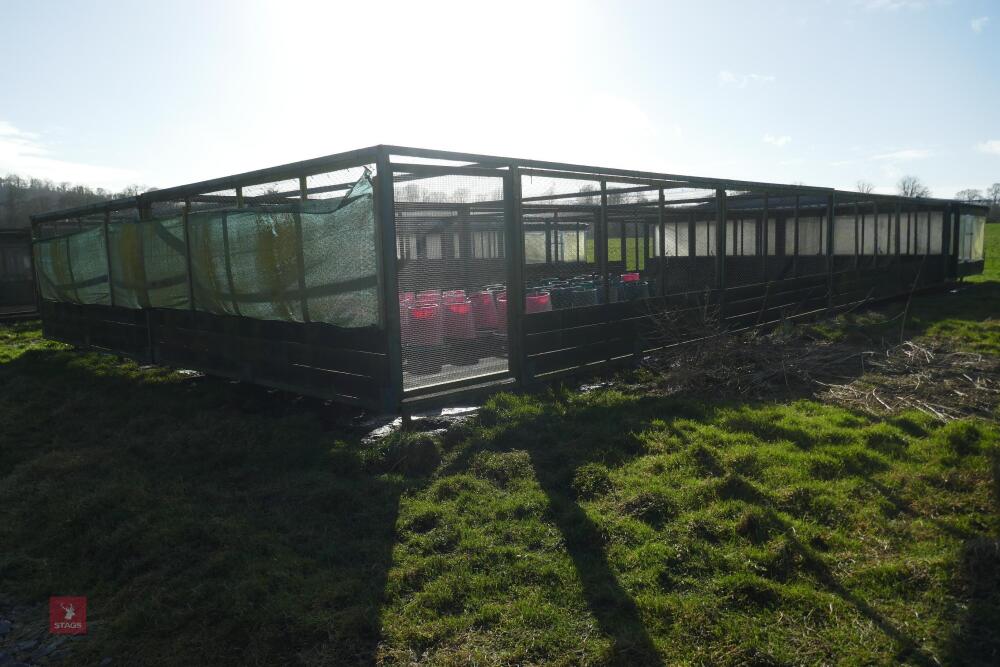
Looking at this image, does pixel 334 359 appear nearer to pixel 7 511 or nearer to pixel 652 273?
pixel 7 511

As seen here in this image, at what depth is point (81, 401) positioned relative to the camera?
787 centimetres

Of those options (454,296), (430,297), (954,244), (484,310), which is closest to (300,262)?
(430,297)

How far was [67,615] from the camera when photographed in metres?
3.54

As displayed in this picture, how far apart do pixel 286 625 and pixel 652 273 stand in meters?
14.7

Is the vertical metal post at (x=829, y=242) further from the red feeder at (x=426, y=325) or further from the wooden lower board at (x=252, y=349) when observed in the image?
the wooden lower board at (x=252, y=349)

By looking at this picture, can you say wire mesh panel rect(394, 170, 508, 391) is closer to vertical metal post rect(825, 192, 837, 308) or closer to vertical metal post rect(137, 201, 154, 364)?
vertical metal post rect(137, 201, 154, 364)

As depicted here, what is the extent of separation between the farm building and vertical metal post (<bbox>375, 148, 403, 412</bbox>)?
1 cm

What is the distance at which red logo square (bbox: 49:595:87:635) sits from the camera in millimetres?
3438

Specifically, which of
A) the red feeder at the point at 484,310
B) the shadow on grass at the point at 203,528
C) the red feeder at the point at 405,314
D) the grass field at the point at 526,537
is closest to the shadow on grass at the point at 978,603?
the grass field at the point at 526,537

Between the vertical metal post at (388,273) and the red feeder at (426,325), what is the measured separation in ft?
1.60

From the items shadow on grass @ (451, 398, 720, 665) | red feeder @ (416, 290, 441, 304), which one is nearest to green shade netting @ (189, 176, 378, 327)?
red feeder @ (416, 290, 441, 304)

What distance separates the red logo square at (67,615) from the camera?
3.44m

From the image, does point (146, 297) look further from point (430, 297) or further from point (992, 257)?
point (992, 257)

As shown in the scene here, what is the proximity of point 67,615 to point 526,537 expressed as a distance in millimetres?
2374
